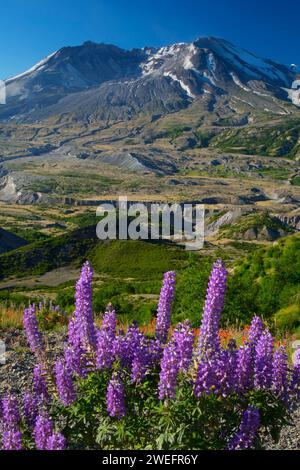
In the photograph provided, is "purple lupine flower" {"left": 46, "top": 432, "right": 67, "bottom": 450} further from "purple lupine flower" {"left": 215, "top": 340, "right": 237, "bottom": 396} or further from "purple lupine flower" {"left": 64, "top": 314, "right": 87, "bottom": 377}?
"purple lupine flower" {"left": 215, "top": 340, "right": 237, "bottom": 396}

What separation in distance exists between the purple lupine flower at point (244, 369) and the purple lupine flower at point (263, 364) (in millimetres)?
63

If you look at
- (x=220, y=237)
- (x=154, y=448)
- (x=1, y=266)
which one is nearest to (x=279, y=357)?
(x=154, y=448)

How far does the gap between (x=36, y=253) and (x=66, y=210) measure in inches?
3075

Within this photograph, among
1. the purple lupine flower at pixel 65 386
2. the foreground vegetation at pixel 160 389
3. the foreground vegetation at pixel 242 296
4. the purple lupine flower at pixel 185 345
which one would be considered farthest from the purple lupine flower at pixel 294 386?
the foreground vegetation at pixel 242 296

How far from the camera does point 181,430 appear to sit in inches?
153

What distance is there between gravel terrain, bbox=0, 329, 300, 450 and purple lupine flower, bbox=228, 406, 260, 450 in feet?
7.98

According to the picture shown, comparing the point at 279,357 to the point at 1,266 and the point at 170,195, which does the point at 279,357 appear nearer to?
the point at 1,266

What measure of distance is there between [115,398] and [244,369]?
1.17 meters

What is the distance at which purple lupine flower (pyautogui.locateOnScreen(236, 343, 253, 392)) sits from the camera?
14.1 ft

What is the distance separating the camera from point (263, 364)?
173 inches

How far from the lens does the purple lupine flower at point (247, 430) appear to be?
4035 mm

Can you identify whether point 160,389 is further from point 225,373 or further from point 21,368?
point 21,368

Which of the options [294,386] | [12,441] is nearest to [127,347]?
[12,441]

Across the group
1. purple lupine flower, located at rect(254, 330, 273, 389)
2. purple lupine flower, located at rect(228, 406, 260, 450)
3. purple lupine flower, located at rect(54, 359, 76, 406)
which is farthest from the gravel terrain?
purple lupine flower, located at rect(54, 359, 76, 406)
